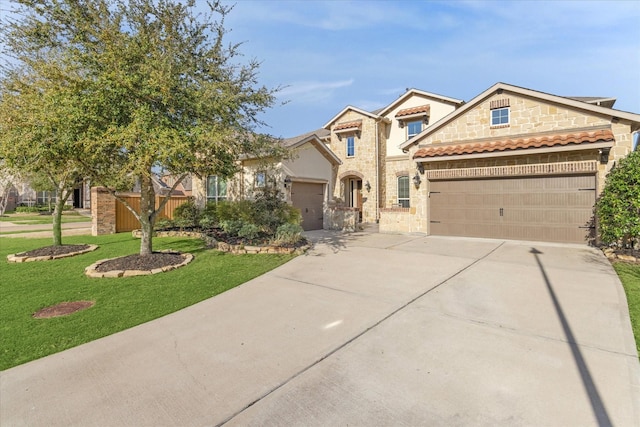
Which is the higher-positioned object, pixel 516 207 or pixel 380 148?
pixel 380 148

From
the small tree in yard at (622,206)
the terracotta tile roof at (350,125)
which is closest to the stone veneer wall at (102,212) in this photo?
the terracotta tile roof at (350,125)

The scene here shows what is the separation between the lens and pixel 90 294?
5805 millimetres

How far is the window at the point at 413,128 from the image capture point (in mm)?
18828

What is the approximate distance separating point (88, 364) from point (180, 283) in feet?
9.83

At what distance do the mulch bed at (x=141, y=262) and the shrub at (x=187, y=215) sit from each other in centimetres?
702

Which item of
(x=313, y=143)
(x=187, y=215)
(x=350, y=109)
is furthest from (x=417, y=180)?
(x=187, y=215)

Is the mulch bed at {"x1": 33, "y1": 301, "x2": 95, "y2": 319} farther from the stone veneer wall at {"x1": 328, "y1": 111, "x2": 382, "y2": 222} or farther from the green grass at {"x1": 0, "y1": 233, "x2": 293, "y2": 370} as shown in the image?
the stone veneer wall at {"x1": 328, "y1": 111, "x2": 382, "y2": 222}

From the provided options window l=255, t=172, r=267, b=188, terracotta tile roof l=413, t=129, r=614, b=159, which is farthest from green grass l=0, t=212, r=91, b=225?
terracotta tile roof l=413, t=129, r=614, b=159

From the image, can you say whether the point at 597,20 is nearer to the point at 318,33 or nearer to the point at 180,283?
the point at 318,33

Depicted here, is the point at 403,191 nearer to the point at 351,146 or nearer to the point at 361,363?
the point at 351,146

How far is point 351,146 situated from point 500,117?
10008mm

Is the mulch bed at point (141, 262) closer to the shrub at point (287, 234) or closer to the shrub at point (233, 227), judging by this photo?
the shrub at point (287, 234)

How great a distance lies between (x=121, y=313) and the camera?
4.89 m

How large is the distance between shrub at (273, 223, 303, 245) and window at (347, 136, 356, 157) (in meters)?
11.0
